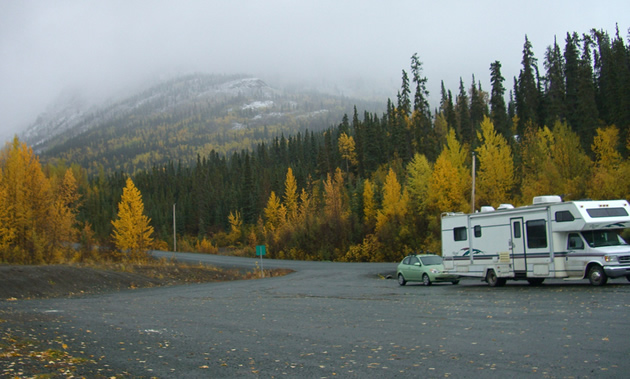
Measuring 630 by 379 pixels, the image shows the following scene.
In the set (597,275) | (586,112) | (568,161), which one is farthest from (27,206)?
(586,112)

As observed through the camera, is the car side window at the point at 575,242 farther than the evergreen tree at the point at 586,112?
No

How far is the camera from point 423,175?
59844mm

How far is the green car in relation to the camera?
26391 millimetres

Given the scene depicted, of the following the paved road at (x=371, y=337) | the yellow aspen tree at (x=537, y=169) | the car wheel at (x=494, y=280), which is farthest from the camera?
the yellow aspen tree at (x=537, y=169)

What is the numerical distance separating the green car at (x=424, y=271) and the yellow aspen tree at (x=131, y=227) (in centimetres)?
3926

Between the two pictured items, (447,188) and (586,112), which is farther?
(586,112)

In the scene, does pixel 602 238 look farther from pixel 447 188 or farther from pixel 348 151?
pixel 348 151

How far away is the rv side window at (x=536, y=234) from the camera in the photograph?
66.7 feet

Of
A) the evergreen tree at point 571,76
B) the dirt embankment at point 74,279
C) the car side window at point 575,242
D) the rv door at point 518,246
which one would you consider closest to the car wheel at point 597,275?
the car side window at point 575,242

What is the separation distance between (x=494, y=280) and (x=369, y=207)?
47.9 meters

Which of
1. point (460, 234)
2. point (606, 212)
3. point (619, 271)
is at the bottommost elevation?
point (619, 271)

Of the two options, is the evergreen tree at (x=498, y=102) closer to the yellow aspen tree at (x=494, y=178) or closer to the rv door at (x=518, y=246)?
the yellow aspen tree at (x=494, y=178)

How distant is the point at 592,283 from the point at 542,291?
204 cm

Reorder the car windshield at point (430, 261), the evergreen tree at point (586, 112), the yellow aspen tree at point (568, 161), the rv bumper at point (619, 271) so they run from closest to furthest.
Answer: the rv bumper at point (619, 271), the car windshield at point (430, 261), the yellow aspen tree at point (568, 161), the evergreen tree at point (586, 112)
